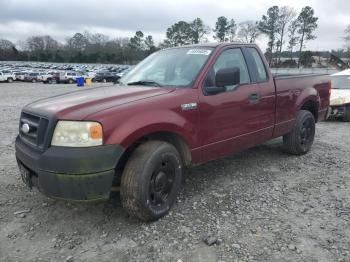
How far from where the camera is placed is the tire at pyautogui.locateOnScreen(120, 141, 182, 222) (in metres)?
3.36

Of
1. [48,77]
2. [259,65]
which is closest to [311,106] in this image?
[259,65]

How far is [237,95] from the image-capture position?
14.4 ft

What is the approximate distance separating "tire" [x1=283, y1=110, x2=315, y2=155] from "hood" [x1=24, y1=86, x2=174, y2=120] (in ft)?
9.40

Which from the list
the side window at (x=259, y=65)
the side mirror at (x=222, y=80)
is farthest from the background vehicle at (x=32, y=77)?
the side mirror at (x=222, y=80)

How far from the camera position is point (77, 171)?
10.1ft

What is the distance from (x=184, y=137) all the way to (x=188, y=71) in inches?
34.2

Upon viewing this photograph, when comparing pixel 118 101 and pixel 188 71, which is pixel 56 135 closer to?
pixel 118 101

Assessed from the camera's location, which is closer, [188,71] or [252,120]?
[188,71]

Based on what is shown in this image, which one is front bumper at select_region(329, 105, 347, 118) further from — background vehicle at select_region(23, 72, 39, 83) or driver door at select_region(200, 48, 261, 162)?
background vehicle at select_region(23, 72, 39, 83)

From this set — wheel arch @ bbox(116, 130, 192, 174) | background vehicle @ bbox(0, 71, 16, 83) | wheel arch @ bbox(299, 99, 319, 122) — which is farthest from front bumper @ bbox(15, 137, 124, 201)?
background vehicle @ bbox(0, 71, 16, 83)

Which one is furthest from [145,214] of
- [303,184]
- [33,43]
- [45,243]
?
[33,43]

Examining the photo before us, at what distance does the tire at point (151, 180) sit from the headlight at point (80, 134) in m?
0.48

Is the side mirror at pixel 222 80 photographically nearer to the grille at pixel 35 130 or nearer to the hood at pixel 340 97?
the grille at pixel 35 130

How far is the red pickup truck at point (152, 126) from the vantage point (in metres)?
3.13
